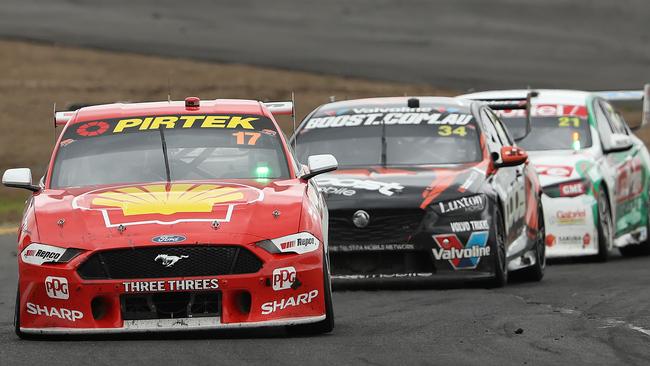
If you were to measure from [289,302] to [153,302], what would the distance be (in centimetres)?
70

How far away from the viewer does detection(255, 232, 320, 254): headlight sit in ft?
29.8

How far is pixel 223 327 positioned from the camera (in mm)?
8961

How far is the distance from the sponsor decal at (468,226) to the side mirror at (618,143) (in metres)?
3.64

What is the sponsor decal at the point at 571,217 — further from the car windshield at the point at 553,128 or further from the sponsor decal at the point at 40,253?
the sponsor decal at the point at 40,253

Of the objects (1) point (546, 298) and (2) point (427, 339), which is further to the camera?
(1) point (546, 298)

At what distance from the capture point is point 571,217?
1554cm

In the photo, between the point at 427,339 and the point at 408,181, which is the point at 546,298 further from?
the point at 427,339

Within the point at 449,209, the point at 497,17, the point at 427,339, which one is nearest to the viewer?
the point at 427,339

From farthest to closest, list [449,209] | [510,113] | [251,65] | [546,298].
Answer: [251,65], [510,113], [449,209], [546,298]

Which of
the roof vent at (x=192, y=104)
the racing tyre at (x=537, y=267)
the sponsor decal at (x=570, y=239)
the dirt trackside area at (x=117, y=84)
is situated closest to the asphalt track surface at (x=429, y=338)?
the roof vent at (x=192, y=104)

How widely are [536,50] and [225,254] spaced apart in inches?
1098

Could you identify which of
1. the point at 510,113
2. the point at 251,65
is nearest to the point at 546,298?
the point at 510,113

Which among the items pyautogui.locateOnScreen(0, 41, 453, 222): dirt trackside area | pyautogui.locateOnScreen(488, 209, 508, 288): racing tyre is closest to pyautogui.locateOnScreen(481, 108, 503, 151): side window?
pyautogui.locateOnScreen(488, 209, 508, 288): racing tyre

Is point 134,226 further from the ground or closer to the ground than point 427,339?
further from the ground
